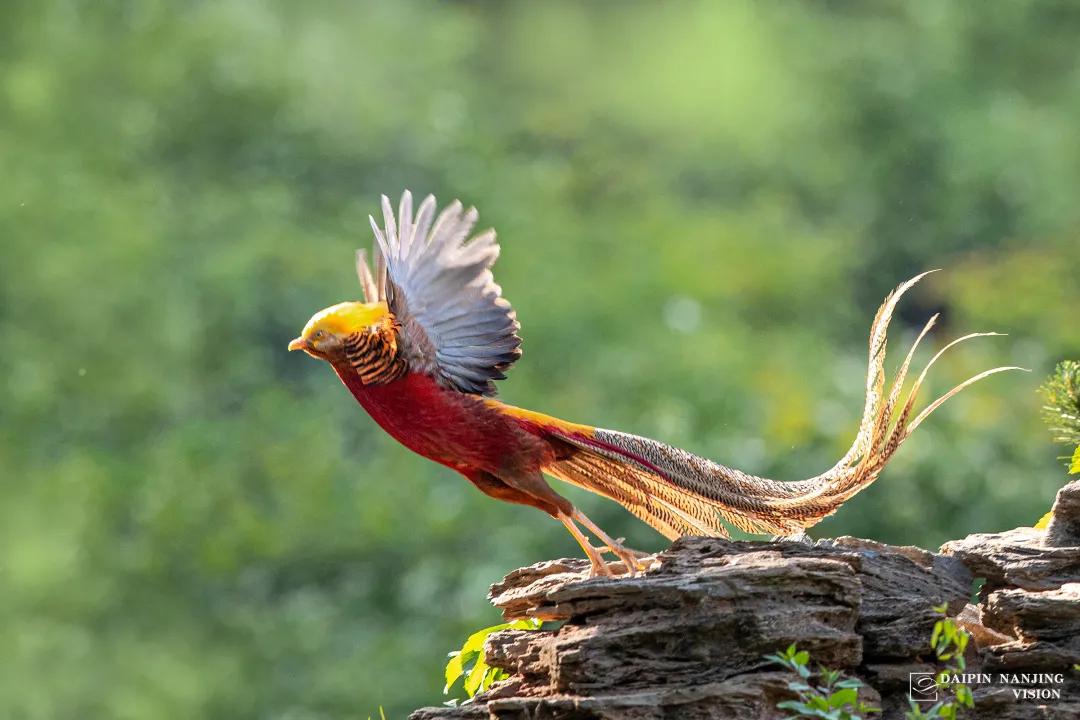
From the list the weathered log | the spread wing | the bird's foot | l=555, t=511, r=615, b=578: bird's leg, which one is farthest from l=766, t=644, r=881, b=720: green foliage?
the spread wing

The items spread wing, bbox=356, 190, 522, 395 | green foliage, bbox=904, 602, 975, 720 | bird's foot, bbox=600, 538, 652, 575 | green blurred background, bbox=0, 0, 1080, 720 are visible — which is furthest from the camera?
green blurred background, bbox=0, 0, 1080, 720

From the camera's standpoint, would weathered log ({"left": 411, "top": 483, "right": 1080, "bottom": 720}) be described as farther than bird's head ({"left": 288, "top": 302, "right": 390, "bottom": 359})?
No

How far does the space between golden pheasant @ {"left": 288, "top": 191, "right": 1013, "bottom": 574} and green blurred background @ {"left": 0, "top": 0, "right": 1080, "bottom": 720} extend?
212 inches

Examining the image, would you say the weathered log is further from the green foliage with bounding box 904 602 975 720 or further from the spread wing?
the spread wing

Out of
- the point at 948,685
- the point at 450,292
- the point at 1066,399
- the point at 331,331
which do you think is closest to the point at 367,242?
the point at 450,292

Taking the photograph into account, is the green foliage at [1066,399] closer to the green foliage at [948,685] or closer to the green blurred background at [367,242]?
the green foliage at [948,685]

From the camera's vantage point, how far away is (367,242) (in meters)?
13.5

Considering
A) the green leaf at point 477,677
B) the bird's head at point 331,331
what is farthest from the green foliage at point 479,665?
the bird's head at point 331,331

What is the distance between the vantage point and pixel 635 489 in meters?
4.21

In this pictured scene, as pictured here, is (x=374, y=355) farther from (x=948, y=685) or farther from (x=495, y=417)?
(x=948, y=685)

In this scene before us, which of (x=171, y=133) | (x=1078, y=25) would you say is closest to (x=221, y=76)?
(x=171, y=133)

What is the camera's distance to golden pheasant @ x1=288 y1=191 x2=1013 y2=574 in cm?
408

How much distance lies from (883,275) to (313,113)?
5374 mm

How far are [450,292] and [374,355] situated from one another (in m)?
0.36
